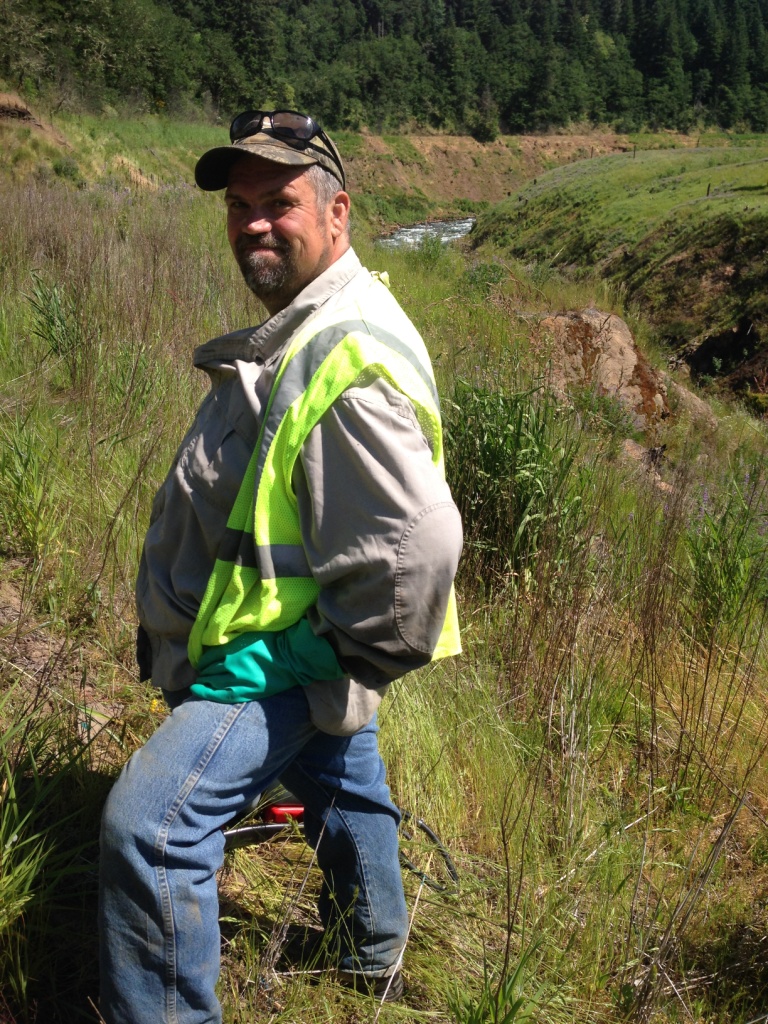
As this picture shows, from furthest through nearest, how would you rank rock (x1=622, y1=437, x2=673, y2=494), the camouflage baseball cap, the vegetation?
the vegetation → rock (x1=622, y1=437, x2=673, y2=494) → the camouflage baseball cap

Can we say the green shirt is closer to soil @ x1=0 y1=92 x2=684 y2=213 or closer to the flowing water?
the flowing water

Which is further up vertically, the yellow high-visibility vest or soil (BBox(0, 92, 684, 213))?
the yellow high-visibility vest

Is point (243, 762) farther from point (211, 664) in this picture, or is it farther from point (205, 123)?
point (205, 123)

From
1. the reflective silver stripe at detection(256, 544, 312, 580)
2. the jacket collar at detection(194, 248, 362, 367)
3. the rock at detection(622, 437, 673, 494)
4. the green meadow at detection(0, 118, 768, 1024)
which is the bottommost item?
the rock at detection(622, 437, 673, 494)

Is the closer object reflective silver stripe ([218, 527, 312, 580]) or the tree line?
reflective silver stripe ([218, 527, 312, 580])

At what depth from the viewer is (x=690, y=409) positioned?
1094cm

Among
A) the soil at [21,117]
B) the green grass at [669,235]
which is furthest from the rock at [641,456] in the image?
the soil at [21,117]

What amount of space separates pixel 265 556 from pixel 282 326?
50 centimetres

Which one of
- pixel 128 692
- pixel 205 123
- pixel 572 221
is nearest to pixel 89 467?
pixel 128 692

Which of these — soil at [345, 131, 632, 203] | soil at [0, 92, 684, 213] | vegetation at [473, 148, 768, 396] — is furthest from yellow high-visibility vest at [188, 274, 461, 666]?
soil at [0, 92, 684, 213]

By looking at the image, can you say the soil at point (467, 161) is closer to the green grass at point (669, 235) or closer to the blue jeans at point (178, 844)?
the green grass at point (669, 235)

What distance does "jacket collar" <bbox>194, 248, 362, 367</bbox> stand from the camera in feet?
6.32

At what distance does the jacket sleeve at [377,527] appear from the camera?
1667 mm

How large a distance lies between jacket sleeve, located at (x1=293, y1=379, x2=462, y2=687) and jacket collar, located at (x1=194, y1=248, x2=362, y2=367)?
0.31 meters
